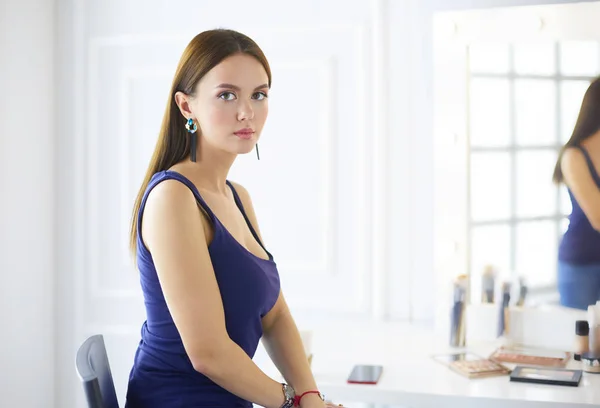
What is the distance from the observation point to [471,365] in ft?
6.03

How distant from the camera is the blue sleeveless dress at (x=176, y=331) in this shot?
1.31 m

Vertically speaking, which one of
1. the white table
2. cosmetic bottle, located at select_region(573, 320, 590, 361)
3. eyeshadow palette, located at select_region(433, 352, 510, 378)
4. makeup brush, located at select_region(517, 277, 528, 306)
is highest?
makeup brush, located at select_region(517, 277, 528, 306)

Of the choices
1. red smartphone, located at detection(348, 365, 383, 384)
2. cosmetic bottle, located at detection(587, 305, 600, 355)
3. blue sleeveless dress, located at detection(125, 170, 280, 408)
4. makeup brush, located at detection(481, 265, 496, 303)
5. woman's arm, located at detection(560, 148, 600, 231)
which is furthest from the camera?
makeup brush, located at detection(481, 265, 496, 303)

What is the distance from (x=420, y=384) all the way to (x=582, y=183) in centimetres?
79

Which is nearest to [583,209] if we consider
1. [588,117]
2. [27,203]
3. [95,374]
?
[588,117]

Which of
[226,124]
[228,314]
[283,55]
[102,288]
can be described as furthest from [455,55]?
[102,288]

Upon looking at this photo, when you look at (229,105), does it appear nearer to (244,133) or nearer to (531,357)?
(244,133)

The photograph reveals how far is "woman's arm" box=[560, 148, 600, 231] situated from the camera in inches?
A: 79.5

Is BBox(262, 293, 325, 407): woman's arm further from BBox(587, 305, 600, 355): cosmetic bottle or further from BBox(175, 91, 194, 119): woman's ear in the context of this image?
BBox(587, 305, 600, 355): cosmetic bottle

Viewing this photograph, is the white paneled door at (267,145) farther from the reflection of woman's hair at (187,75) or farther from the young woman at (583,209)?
the reflection of woman's hair at (187,75)

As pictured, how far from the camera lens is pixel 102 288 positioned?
266cm

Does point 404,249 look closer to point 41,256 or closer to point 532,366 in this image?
point 532,366

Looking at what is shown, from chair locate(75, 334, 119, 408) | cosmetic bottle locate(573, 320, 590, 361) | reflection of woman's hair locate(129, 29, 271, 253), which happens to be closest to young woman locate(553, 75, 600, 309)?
cosmetic bottle locate(573, 320, 590, 361)

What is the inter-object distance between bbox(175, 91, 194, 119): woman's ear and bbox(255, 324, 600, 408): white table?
2.39 feet
